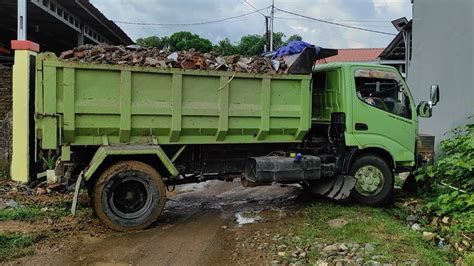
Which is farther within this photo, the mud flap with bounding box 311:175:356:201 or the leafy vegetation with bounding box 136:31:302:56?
the leafy vegetation with bounding box 136:31:302:56

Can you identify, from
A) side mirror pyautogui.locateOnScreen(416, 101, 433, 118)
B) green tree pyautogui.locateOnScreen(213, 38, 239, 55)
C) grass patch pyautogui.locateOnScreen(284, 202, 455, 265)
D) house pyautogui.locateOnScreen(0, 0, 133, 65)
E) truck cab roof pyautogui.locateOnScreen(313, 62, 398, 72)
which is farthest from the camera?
green tree pyautogui.locateOnScreen(213, 38, 239, 55)

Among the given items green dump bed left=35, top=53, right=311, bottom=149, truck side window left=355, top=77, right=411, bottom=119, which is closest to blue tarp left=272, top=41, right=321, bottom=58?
green dump bed left=35, top=53, right=311, bottom=149

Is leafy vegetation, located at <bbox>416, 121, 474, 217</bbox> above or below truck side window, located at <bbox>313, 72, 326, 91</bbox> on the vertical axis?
below

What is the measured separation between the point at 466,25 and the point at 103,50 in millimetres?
7413

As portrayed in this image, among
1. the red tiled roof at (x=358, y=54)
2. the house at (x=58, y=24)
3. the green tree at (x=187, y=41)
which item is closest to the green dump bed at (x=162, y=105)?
the house at (x=58, y=24)

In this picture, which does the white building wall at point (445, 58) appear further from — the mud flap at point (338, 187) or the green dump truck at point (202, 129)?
the mud flap at point (338, 187)

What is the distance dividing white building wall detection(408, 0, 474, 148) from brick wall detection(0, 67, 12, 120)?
9.45 meters

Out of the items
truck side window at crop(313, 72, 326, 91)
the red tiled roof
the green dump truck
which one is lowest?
the green dump truck

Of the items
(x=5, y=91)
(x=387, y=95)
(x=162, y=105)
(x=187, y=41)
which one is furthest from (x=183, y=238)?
(x=187, y=41)

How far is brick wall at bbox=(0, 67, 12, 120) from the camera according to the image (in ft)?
32.0

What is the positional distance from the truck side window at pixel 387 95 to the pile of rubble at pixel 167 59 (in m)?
1.53

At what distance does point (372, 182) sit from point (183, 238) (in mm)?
3285

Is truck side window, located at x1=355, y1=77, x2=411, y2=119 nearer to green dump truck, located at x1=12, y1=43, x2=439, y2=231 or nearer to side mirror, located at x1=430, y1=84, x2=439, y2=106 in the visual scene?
green dump truck, located at x1=12, y1=43, x2=439, y2=231

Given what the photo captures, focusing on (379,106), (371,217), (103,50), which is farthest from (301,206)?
(103,50)
